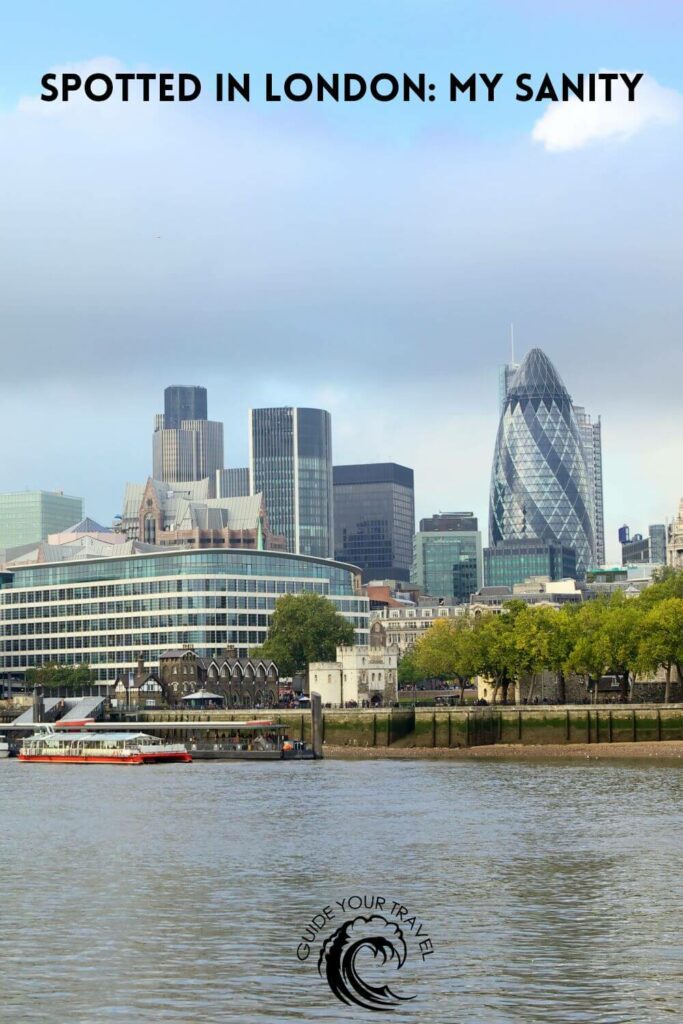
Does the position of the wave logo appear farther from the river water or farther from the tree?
the tree

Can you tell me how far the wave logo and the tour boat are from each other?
110 metres

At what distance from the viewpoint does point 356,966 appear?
5059 cm

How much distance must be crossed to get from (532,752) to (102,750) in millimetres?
39863

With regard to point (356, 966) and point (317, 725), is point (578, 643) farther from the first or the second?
point (356, 966)

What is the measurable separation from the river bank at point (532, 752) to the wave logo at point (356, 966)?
95.4m

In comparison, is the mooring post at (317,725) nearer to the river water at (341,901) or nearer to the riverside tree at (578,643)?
the riverside tree at (578,643)

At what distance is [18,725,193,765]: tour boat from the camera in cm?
16300

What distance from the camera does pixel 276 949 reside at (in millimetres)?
52219

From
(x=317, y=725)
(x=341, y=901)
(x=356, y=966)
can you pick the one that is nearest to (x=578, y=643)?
(x=317, y=725)

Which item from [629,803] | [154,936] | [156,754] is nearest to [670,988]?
[154,936]

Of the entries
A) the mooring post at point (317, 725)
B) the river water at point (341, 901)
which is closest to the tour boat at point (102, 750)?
the mooring post at point (317, 725)

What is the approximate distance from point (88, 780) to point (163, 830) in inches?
1889

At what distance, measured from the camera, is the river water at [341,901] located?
4544 cm

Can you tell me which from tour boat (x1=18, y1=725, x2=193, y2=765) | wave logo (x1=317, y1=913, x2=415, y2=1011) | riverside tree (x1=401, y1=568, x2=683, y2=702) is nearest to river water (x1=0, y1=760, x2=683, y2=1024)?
wave logo (x1=317, y1=913, x2=415, y2=1011)
